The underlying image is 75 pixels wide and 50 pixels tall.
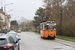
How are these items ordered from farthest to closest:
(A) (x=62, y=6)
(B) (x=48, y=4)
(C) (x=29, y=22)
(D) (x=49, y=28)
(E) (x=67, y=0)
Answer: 1. (C) (x=29, y=22)
2. (B) (x=48, y=4)
3. (A) (x=62, y=6)
4. (E) (x=67, y=0)
5. (D) (x=49, y=28)

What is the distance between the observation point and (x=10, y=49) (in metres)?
5.75

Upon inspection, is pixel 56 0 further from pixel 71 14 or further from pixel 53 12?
pixel 71 14

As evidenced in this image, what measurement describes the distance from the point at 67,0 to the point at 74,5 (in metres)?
3.41

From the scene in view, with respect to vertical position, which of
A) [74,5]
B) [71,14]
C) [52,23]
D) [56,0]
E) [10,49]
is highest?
[56,0]

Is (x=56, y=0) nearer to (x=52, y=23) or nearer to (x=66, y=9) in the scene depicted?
(x=66, y=9)

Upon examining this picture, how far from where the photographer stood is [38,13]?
64.4 meters

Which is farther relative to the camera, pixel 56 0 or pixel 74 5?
pixel 56 0

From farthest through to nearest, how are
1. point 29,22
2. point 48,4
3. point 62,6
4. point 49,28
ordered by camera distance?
point 29,22
point 48,4
point 62,6
point 49,28

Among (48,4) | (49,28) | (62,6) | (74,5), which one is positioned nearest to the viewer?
(49,28)

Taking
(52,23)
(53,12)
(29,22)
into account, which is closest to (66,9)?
(53,12)

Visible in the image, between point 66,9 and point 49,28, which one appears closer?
point 49,28

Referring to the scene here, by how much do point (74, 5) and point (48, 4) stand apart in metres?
9.89

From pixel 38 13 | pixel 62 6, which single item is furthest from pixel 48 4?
pixel 38 13

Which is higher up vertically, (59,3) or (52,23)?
(59,3)
